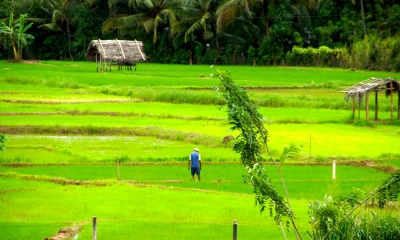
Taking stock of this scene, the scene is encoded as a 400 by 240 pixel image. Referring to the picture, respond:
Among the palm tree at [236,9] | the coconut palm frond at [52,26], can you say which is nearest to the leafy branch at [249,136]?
the palm tree at [236,9]

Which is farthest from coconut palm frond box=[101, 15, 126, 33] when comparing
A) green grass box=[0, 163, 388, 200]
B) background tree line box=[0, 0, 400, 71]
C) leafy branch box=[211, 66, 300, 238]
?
leafy branch box=[211, 66, 300, 238]

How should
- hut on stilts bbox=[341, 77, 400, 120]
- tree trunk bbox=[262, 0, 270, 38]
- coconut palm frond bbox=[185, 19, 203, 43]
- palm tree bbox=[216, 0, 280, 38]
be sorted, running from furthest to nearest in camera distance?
coconut palm frond bbox=[185, 19, 203, 43] < tree trunk bbox=[262, 0, 270, 38] < palm tree bbox=[216, 0, 280, 38] < hut on stilts bbox=[341, 77, 400, 120]

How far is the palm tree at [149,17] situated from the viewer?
2101 inches

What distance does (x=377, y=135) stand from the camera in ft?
81.0

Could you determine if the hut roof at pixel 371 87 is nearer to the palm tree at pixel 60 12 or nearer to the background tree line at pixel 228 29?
the background tree line at pixel 228 29

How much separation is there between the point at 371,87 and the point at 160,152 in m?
9.26

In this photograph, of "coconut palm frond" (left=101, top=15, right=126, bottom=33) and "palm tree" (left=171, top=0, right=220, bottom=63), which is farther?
"coconut palm frond" (left=101, top=15, right=126, bottom=33)

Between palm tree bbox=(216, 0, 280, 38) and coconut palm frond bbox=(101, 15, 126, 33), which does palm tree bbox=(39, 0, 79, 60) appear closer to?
coconut palm frond bbox=(101, 15, 126, 33)

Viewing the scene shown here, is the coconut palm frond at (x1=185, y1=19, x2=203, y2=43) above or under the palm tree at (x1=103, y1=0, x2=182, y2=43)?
under

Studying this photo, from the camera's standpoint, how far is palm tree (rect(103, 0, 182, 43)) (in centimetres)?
5338

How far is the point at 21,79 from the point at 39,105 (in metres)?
9.08

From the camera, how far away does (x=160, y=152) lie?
71.6 ft

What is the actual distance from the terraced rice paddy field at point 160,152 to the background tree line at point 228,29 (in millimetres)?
5339

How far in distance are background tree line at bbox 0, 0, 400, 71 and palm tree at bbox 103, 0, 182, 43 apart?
2.7 inches
